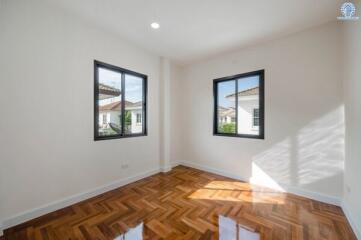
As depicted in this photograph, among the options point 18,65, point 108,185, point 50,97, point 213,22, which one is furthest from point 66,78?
point 213,22

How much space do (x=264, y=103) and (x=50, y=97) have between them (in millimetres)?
3482

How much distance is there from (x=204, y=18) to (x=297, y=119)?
222cm

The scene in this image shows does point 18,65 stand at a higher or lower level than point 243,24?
lower

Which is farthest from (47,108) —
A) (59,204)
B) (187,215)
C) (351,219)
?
(351,219)

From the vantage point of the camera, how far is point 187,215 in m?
2.10

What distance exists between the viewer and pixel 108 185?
2812mm

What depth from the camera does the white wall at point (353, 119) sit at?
174 cm

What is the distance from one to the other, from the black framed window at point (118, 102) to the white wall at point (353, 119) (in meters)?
3.30

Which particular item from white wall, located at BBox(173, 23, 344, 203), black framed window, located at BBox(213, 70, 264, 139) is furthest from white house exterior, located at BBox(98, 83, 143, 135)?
white wall, located at BBox(173, 23, 344, 203)

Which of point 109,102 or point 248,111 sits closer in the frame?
point 109,102

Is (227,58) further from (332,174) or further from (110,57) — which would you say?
(332,174)

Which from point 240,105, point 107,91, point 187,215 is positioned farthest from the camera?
point 240,105

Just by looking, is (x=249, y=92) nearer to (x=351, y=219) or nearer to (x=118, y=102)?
(x=351, y=219)

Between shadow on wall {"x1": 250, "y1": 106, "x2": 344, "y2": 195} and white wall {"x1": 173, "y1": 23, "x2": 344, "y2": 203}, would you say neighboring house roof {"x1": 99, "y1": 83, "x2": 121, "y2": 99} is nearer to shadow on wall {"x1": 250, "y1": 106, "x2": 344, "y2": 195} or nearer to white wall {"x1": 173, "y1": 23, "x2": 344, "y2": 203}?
white wall {"x1": 173, "y1": 23, "x2": 344, "y2": 203}
